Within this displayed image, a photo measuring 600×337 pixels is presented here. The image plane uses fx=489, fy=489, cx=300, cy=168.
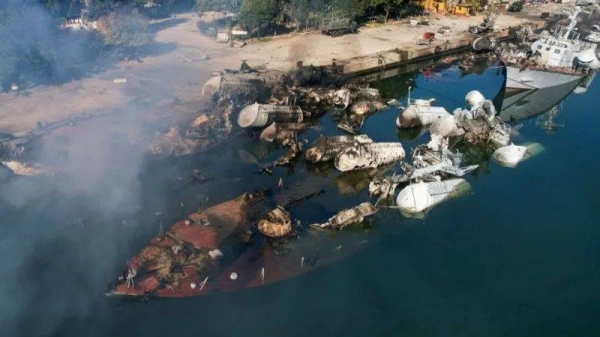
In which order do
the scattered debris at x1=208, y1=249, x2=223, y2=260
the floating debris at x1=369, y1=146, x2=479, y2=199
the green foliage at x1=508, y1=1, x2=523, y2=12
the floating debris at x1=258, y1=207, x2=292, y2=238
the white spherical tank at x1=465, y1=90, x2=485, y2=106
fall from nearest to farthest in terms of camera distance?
1. the scattered debris at x1=208, y1=249, x2=223, y2=260
2. the floating debris at x1=258, y1=207, x2=292, y2=238
3. the floating debris at x1=369, y1=146, x2=479, y2=199
4. the white spherical tank at x1=465, y1=90, x2=485, y2=106
5. the green foliage at x1=508, y1=1, x2=523, y2=12

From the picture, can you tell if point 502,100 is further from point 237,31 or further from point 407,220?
point 237,31

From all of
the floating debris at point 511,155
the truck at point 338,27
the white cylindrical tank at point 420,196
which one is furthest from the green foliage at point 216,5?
the white cylindrical tank at point 420,196

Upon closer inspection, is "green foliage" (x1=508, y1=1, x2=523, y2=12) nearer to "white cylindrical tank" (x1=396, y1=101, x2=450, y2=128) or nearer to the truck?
the truck

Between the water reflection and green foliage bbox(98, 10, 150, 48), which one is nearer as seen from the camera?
the water reflection

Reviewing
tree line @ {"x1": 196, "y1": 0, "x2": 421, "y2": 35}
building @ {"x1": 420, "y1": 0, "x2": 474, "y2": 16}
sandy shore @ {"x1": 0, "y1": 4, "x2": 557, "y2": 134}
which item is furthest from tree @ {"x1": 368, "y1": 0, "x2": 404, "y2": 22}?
building @ {"x1": 420, "y1": 0, "x2": 474, "y2": 16}

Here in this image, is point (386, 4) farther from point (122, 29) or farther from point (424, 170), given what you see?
point (424, 170)

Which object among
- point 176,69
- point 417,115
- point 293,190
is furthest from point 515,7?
point 293,190

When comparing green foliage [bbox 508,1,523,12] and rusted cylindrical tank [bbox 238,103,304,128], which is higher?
green foliage [bbox 508,1,523,12]
